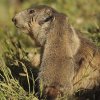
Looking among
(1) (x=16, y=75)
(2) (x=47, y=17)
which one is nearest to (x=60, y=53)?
(2) (x=47, y=17)

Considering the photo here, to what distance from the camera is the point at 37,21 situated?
518 cm

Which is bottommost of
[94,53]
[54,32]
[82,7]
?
[82,7]

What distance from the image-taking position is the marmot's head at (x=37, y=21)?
16.7 ft

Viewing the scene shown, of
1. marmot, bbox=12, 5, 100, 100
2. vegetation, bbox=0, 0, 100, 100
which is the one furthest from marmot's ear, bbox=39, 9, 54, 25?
vegetation, bbox=0, 0, 100, 100

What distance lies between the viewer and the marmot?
469cm

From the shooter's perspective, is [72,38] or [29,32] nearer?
[72,38]

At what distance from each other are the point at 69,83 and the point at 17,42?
212 cm

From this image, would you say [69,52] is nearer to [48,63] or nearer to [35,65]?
[48,63]

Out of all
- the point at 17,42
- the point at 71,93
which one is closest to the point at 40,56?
the point at 71,93

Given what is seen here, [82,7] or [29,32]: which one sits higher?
[29,32]

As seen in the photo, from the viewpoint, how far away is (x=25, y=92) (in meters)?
4.86

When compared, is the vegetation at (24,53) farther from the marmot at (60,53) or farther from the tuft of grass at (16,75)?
the marmot at (60,53)

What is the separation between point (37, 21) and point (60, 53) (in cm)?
54

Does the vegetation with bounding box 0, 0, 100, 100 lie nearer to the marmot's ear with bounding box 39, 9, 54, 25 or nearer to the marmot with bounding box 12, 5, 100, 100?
the marmot with bounding box 12, 5, 100, 100
